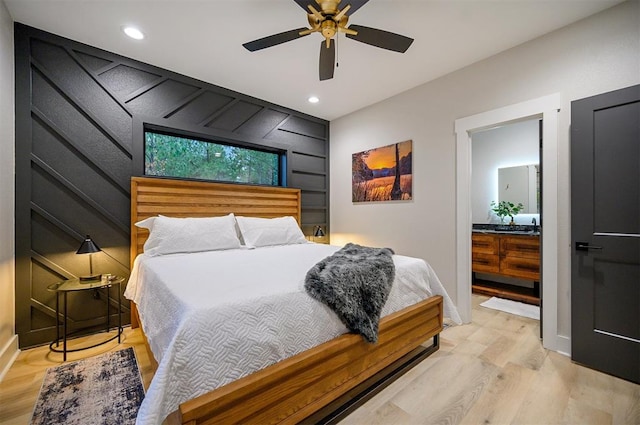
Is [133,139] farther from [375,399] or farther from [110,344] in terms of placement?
[375,399]

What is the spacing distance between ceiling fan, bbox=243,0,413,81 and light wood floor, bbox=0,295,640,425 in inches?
91.8

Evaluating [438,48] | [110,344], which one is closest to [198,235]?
[110,344]

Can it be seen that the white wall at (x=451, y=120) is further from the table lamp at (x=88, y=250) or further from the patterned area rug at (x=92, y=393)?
the table lamp at (x=88, y=250)

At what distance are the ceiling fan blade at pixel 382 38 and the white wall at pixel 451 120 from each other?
1362mm

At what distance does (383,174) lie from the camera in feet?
12.1

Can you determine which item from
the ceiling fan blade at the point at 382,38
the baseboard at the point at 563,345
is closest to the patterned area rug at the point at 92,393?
the ceiling fan blade at the point at 382,38

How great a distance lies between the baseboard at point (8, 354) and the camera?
1902 millimetres

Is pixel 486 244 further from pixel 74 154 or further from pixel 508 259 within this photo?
pixel 74 154

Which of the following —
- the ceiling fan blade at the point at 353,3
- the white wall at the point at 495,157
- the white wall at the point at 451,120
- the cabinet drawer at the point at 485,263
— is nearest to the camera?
the ceiling fan blade at the point at 353,3

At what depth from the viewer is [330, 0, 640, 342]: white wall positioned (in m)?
2.06

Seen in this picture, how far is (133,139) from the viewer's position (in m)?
2.76

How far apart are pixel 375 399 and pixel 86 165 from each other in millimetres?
3119

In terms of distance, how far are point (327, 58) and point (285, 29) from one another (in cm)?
55

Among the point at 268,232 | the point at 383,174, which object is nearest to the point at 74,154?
the point at 268,232
